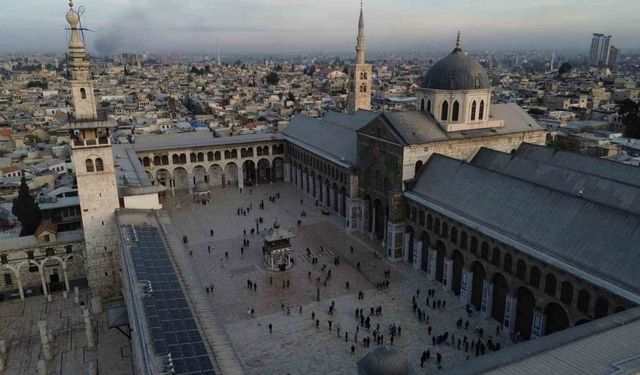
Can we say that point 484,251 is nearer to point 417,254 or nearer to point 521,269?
point 521,269

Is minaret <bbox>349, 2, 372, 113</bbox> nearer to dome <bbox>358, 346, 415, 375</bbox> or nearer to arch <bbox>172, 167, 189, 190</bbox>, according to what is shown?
arch <bbox>172, 167, 189, 190</bbox>

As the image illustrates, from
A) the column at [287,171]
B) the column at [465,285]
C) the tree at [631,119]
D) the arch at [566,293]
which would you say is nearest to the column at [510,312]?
the column at [465,285]

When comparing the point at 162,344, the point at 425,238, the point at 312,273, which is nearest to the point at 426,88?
the point at 425,238

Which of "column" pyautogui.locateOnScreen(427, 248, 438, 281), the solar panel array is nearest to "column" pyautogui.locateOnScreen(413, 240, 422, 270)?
"column" pyautogui.locateOnScreen(427, 248, 438, 281)

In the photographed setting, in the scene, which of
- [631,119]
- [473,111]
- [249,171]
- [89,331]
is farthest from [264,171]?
[631,119]

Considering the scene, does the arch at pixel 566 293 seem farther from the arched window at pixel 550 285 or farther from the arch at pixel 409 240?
the arch at pixel 409 240
